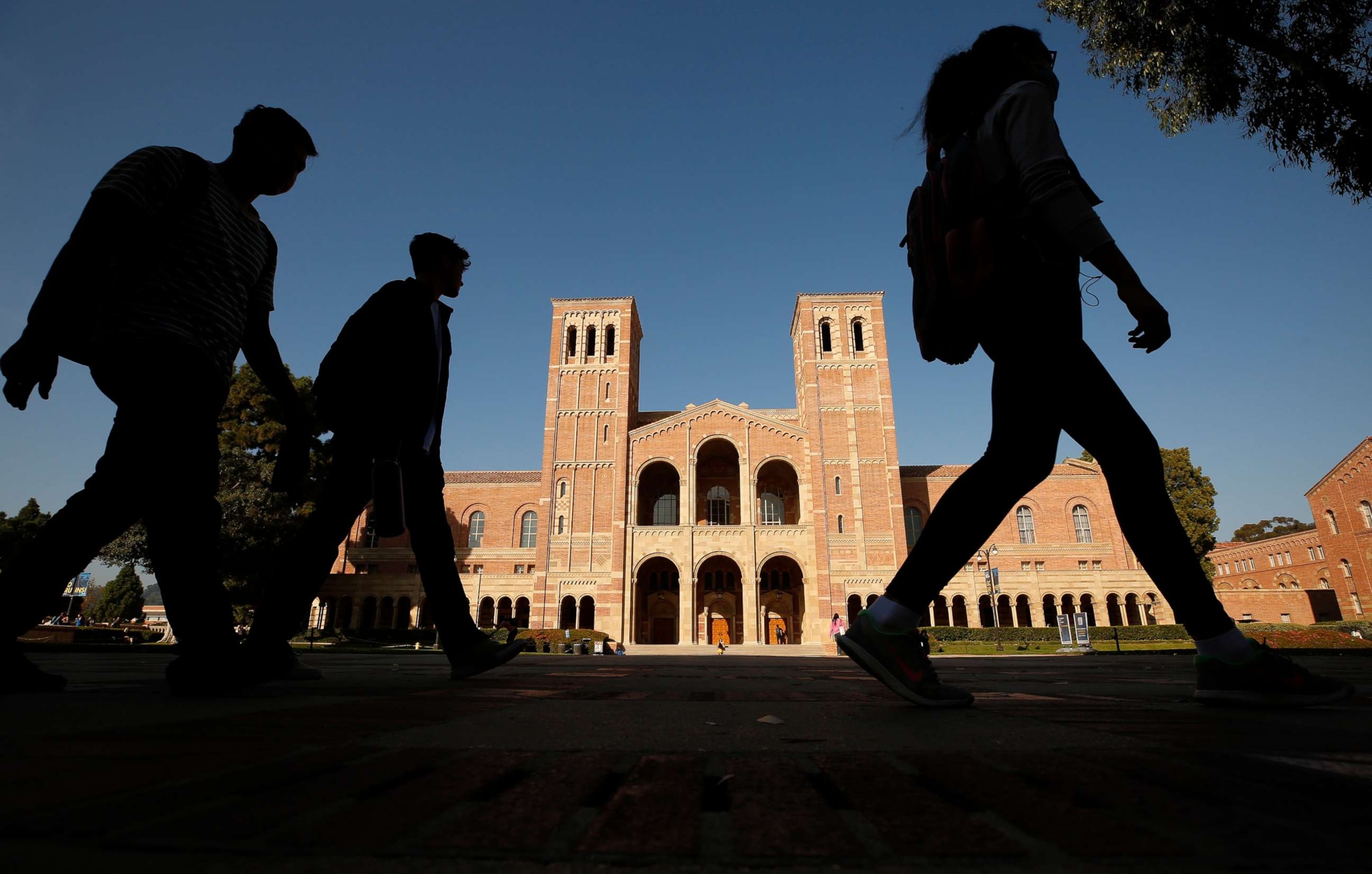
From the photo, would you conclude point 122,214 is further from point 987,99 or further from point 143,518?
point 987,99

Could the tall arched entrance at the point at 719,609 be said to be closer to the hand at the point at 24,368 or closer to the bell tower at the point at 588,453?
the bell tower at the point at 588,453

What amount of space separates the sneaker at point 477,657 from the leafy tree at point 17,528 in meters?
41.2

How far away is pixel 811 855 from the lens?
44 cm

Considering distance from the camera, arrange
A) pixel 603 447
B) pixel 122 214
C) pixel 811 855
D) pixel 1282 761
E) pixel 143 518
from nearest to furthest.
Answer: pixel 811 855, pixel 1282 761, pixel 122 214, pixel 143 518, pixel 603 447

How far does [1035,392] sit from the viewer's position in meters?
1.96

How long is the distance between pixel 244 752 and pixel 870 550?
31814 millimetres

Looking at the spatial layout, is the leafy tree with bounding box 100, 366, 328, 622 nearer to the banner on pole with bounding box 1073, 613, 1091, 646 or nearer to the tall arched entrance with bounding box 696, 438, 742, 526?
the tall arched entrance with bounding box 696, 438, 742, 526

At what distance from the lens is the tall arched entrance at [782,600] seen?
32.7m

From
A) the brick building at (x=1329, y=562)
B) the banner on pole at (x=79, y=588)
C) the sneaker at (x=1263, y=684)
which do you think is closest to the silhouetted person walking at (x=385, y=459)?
the sneaker at (x=1263, y=684)

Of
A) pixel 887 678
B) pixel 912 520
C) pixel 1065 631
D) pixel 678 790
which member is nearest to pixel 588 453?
pixel 912 520

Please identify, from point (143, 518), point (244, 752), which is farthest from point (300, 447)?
point (244, 752)

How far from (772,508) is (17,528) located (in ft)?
129

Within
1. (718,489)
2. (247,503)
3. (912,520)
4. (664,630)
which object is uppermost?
(718,489)

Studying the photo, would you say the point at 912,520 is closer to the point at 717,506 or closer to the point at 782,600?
the point at 782,600
